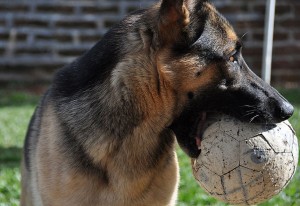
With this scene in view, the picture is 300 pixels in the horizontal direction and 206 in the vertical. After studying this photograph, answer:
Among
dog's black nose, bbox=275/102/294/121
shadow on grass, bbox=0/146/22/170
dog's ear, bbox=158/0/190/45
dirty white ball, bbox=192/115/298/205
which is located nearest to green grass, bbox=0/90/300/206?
shadow on grass, bbox=0/146/22/170

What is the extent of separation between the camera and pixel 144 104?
3383 mm

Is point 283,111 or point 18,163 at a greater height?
point 283,111

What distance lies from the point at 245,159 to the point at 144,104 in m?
0.63

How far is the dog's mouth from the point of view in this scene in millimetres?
3404

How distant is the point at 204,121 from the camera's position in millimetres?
3443

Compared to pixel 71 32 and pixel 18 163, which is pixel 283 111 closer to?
pixel 18 163

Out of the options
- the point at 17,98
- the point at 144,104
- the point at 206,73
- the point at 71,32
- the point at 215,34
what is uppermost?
the point at 215,34

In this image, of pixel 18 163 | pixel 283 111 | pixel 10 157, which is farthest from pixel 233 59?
pixel 10 157

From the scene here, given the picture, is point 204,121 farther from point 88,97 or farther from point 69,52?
point 69,52

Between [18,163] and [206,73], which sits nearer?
[206,73]

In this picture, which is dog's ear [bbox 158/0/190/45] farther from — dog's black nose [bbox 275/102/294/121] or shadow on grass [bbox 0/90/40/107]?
shadow on grass [bbox 0/90/40/107]

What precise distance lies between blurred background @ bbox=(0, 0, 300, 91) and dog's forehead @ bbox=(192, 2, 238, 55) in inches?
348

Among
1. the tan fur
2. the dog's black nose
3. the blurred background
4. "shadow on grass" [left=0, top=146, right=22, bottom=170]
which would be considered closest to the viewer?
the dog's black nose

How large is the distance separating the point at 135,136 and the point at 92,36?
357 inches
